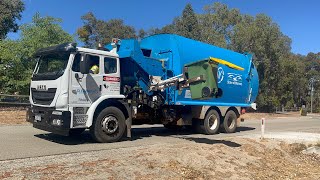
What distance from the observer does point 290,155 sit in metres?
12.2

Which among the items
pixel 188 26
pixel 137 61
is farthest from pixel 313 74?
pixel 137 61

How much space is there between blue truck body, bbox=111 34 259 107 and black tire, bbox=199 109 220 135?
43 cm

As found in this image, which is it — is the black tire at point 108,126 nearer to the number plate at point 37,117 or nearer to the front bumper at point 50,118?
the front bumper at point 50,118

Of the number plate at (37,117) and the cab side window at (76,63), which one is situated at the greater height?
the cab side window at (76,63)

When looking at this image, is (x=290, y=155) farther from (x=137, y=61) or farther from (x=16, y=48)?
(x=16, y=48)

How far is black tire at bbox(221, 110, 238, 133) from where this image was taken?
53.4ft

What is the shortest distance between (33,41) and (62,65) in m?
12.9

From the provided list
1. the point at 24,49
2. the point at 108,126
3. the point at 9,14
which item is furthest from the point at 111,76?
the point at 9,14

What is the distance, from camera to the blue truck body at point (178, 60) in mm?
12602

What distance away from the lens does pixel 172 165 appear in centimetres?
829

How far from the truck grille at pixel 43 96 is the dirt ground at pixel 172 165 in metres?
2.30

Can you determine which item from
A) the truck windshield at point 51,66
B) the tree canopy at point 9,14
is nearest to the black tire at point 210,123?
the truck windshield at point 51,66

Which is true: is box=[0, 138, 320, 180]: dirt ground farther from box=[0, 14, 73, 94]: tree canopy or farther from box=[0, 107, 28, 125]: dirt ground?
box=[0, 14, 73, 94]: tree canopy

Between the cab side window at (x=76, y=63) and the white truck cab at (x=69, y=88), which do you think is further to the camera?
the cab side window at (x=76, y=63)
